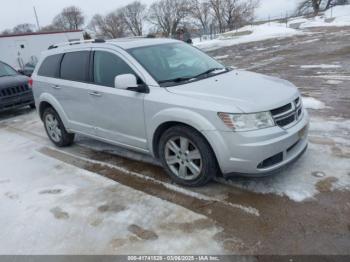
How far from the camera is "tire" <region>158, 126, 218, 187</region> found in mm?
3861

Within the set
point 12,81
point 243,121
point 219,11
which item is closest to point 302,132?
point 243,121

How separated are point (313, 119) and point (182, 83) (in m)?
3.03

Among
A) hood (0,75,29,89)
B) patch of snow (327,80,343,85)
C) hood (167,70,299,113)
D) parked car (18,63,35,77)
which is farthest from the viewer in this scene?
parked car (18,63,35,77)

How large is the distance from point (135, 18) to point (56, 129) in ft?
207

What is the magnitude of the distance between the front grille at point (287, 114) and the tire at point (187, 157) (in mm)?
796

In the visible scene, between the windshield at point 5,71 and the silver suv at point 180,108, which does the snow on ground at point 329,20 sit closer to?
the windshield at point 5,71

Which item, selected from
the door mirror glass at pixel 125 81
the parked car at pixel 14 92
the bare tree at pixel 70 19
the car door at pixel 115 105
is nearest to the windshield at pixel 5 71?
the parked car at pixel 14 92

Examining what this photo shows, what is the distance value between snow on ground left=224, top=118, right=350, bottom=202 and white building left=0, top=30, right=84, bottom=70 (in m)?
23.1

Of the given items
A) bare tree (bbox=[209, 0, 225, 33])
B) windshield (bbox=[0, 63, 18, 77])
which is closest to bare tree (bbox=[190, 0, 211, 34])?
bare tree (bbox=[209, 0, 225, 33])

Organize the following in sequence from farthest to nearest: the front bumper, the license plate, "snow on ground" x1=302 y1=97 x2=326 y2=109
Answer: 1. "snow on ground" x1=302 y1=97 x2=326 y2=109
2. the license plate
3. the front bumper

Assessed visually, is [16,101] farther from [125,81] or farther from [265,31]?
[265,31]

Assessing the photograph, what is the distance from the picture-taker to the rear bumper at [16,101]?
9.03 meters

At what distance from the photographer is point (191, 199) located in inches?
156

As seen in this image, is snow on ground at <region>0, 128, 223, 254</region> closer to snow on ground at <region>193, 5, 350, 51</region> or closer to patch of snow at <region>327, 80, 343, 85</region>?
patch of snow at <region>327, 80, 343, 85</region>
